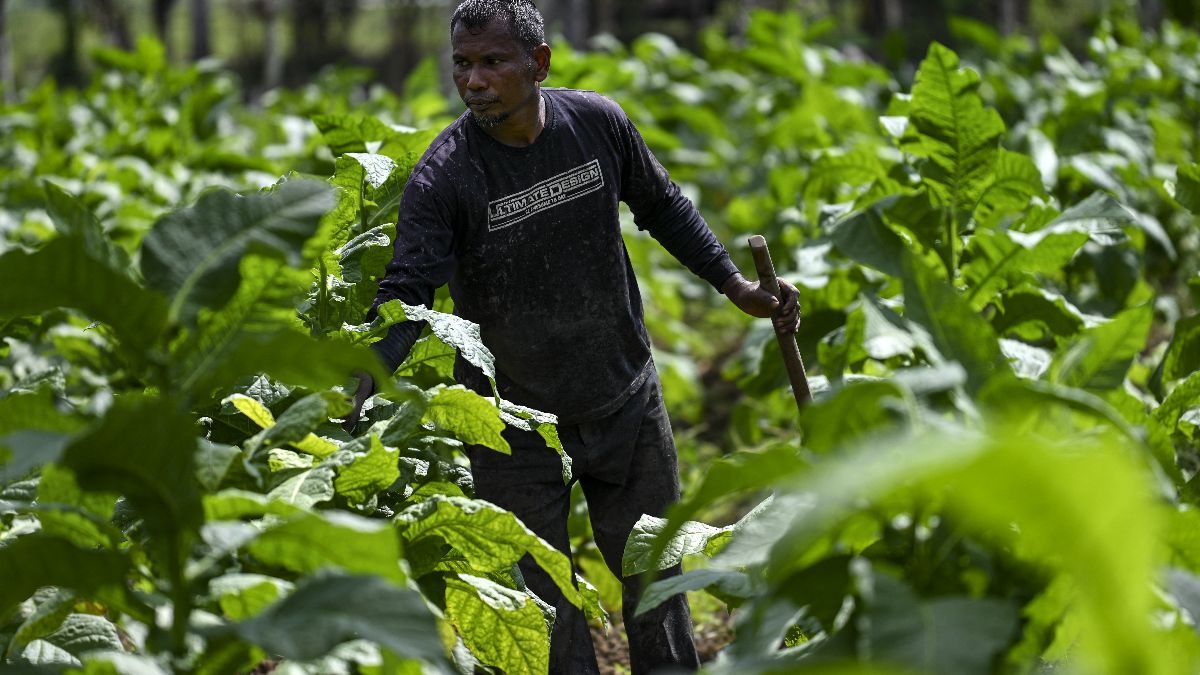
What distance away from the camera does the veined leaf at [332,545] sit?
80.5 inches

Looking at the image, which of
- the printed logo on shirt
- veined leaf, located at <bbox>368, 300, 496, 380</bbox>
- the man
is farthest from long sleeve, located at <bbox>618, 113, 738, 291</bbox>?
veined leaf, located at <bbox>368, 300, 496, 380</bbox>

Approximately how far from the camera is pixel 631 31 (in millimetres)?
27453

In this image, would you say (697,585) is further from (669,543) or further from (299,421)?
(299,421)

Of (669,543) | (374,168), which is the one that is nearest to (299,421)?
(669,543)

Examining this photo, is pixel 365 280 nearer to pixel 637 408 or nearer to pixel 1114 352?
pixel 637 408

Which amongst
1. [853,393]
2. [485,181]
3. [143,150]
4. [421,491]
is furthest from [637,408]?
[143,150]

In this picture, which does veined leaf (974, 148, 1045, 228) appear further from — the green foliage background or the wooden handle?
the wooden handle

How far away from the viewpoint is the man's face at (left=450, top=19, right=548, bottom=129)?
12.0 feet

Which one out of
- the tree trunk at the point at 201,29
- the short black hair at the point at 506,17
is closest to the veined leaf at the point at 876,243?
the short black hair at the point at 506,17

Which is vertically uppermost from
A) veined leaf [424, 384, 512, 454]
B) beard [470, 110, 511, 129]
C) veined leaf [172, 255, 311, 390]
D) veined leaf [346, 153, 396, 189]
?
veined leaf [172, 255, 311, 390]

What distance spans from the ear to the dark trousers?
2.86ft

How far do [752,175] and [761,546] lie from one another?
819cm

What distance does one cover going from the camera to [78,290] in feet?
7.09

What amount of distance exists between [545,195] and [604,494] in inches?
33.8
